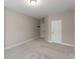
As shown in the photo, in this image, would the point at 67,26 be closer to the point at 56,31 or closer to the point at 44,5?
the point at 56,31

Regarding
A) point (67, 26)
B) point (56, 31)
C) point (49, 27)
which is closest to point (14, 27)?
point (49, 27)

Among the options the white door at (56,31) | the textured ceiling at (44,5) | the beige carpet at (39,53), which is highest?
the textured ceiling at (44,5)

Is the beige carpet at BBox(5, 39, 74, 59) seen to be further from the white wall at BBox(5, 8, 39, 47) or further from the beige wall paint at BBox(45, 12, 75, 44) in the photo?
the beige wall paint at BBox(45, 12, 75, 44)

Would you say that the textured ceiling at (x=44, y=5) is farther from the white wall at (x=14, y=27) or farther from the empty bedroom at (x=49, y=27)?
the white wall at (x=14, y=27)

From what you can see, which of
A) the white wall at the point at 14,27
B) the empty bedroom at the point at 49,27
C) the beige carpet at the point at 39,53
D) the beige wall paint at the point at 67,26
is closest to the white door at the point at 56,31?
the empty bedroom at the point at 49,27

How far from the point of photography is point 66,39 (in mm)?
4676

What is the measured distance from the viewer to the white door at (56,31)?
5.11 m

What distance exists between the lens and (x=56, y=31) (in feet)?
17.7

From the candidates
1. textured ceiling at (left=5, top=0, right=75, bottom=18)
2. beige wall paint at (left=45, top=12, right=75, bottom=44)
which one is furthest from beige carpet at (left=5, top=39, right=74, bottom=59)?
textured ceiling at (left=5, top=0, right=75, bottom=18)
